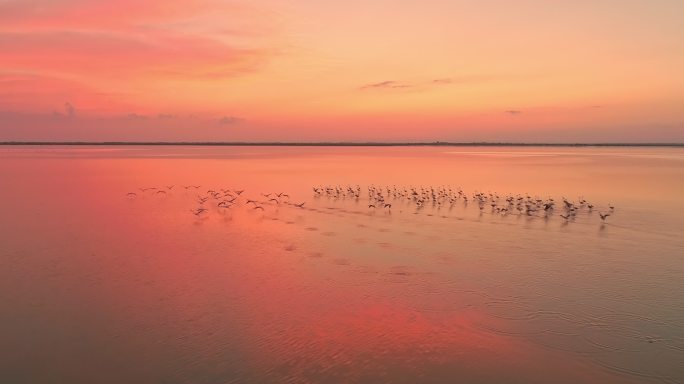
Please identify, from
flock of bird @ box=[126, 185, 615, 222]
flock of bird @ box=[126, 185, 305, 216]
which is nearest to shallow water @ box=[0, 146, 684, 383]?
flock of bird @ box=[126, 185, 615, 222]

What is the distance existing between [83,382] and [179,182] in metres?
37.6

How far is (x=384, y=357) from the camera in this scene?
9.31 metres

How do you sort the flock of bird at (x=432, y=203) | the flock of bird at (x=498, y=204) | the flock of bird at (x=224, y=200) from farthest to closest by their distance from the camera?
1. the flock of bird at (x=224, y=200)
2. the flock of bird at (x=432, y=203)
3. the flock of bird at (x=498, y=204)

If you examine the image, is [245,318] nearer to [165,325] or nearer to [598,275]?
[165,325]

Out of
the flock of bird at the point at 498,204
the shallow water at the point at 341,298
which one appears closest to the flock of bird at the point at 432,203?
the flock of bird at the point at 498,204

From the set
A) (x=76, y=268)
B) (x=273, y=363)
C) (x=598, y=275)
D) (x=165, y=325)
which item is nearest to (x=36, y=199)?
(x=76, y=268)

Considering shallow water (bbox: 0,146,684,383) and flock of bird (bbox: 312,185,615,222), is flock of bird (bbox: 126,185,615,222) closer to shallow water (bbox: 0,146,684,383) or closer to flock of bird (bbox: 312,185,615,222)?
flock of bird (bbox: 312,185,615,222)

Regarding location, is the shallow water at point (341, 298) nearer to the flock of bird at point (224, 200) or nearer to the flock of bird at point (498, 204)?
the flock of bird at point (498, 204)

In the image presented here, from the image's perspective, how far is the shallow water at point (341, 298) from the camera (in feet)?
29.6

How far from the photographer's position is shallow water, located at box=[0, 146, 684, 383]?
9.02 meters

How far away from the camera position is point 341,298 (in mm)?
12734

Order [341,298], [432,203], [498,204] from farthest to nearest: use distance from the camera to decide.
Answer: [498,204], [432,203], [341,298]

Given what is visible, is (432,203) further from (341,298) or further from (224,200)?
(341,298)

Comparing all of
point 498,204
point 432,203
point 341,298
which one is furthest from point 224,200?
point 341,298
